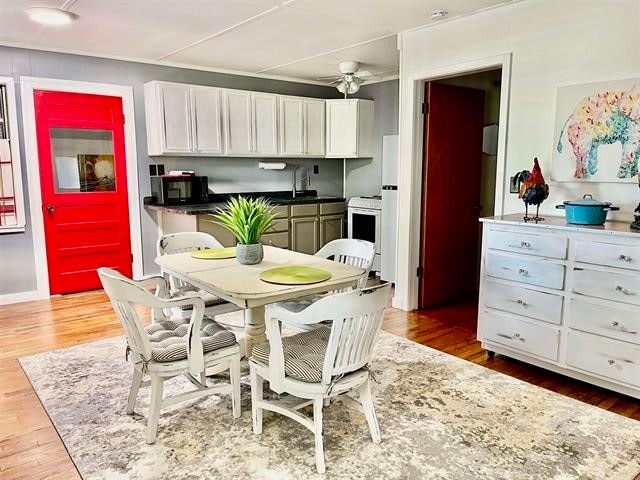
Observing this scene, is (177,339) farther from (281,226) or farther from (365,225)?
(365,225)

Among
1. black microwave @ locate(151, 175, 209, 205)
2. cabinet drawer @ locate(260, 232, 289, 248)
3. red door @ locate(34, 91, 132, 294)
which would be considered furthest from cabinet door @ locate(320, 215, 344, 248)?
red door @ locate(34, 91, 132, 294)

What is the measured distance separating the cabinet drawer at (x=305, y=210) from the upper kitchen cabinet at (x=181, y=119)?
3.63 feet

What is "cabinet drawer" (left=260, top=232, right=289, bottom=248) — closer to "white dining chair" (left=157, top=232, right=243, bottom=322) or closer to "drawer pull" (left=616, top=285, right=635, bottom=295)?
"white dining chair" (left=157, top=232, right=243, bottom=322)

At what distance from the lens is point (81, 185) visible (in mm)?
4797

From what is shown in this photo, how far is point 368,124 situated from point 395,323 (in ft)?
9.86

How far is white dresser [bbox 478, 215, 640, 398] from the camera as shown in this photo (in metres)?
2.53

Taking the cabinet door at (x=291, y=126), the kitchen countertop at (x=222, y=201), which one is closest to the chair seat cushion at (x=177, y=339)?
the kitchen countertop at (x=222, y=201)

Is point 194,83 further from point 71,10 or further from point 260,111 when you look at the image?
point 71,10

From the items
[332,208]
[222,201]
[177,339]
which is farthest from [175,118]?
[177,339]

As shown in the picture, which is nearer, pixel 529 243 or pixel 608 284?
pixel 608 284

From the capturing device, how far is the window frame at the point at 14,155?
14.2ft

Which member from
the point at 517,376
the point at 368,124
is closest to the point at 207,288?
the point at 517,376

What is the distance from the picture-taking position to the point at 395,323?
13.2 feet

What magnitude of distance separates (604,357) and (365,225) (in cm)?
322
